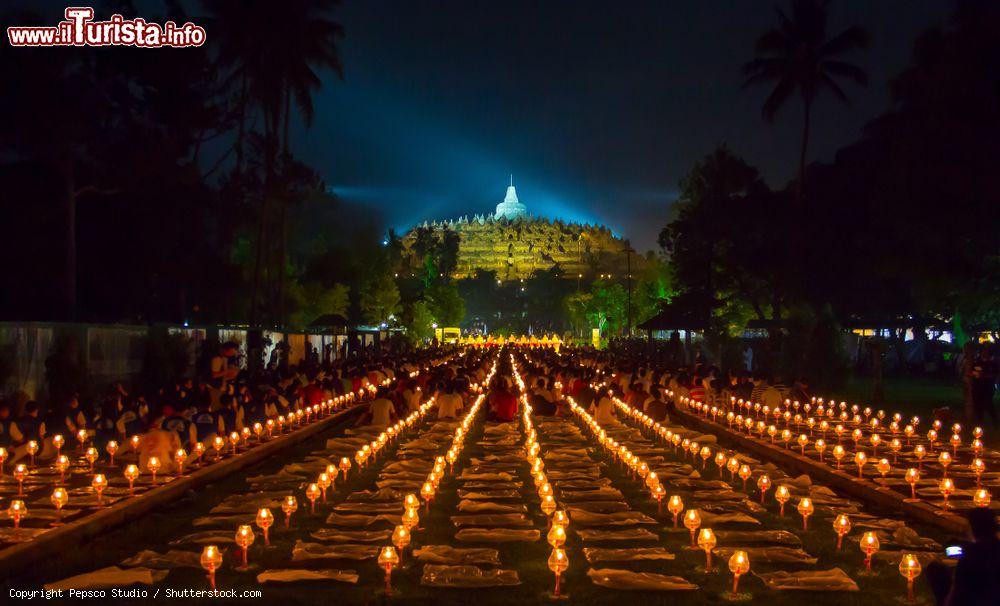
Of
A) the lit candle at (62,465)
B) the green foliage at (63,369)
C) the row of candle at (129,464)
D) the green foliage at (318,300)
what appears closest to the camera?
the row of candle at (129,464)

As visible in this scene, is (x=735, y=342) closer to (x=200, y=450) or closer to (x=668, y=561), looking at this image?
(x=200, y=450)

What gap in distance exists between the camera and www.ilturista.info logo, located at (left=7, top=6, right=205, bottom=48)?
28.1 meters

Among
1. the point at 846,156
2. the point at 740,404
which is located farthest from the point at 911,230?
the point at 846,156

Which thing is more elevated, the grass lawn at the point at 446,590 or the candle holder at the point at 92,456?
the candle holder at the point at 92,456

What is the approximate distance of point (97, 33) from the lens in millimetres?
29266

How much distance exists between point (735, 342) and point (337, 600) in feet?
100

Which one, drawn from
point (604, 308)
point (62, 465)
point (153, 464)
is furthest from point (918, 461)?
point (604, 308)

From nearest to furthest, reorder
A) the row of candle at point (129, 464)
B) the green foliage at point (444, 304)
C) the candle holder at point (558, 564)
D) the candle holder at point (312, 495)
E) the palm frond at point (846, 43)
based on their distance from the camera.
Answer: the candle holder at point (558, 564) < the row of candle at point (129, 464) < the candle holder at point (312, 495) < the palm frond at point (846, 43) < the green foliage at point (444, 304)

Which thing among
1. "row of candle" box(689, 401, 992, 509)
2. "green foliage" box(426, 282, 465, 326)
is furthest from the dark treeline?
"green foliage" box(426, 282, 465, 326)

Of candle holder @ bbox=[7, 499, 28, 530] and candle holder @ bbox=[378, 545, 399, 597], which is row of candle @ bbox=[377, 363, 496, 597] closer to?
candle holder @ bbox=[378, 545, 399, 597]

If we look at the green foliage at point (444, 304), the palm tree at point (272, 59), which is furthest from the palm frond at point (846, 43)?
the green foliage at point (444, 304)

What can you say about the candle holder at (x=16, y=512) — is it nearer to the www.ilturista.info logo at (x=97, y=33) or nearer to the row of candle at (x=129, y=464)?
the row of candle at (x=129, y=464)

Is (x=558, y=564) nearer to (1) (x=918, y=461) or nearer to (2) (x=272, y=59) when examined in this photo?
(1) (x=918, y=461)

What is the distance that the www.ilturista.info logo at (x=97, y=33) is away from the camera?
92.2 feet
